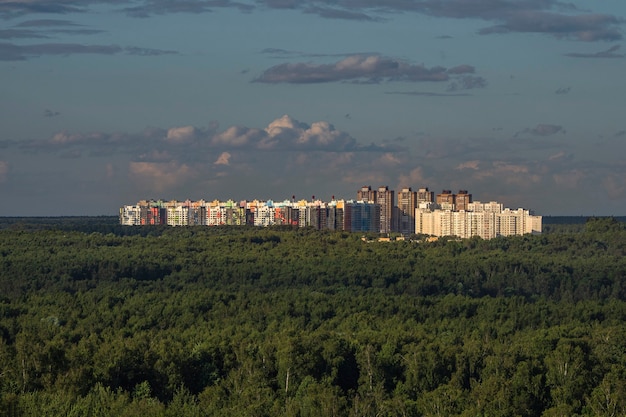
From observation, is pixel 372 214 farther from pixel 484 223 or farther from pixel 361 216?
pixel 484 223

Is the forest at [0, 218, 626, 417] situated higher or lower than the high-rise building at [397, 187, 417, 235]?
lower

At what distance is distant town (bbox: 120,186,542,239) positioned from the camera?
14900 centimetres

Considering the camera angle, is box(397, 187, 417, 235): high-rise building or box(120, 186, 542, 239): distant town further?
box(397, 187, 417, 235): high-rise building

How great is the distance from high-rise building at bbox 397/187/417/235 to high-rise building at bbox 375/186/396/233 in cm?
239

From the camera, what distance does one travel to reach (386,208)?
16025 centimetres

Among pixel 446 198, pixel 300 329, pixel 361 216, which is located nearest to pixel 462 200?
pixel 446 198

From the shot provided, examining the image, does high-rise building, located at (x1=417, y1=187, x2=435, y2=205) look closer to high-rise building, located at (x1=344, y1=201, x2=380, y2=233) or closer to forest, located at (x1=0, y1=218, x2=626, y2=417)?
high-rise building, located at (x1=344, y1=201, x2=380, y2=233)

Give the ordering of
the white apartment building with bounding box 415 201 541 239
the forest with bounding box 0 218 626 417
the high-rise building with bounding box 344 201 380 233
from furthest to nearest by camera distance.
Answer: the high-rise building with bounding box 344 201 380 233 < the white apartment building with bounding box 415 201 541 239 < the forest with bounding box 0 218 626 417

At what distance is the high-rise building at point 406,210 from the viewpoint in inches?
6437

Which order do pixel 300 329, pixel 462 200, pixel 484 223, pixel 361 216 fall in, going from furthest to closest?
pixel 462 200 < pixel 361 216 < pixel 484 223 < pixel 300 329

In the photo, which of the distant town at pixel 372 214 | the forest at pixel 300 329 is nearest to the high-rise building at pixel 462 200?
the distant town at pixel 372 214

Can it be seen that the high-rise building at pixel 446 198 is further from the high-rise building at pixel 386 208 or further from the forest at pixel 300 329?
the forest at pixel 300 329

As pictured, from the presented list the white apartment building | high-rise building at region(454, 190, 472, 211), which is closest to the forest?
the white apartment building

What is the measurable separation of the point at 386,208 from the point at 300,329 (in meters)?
108
